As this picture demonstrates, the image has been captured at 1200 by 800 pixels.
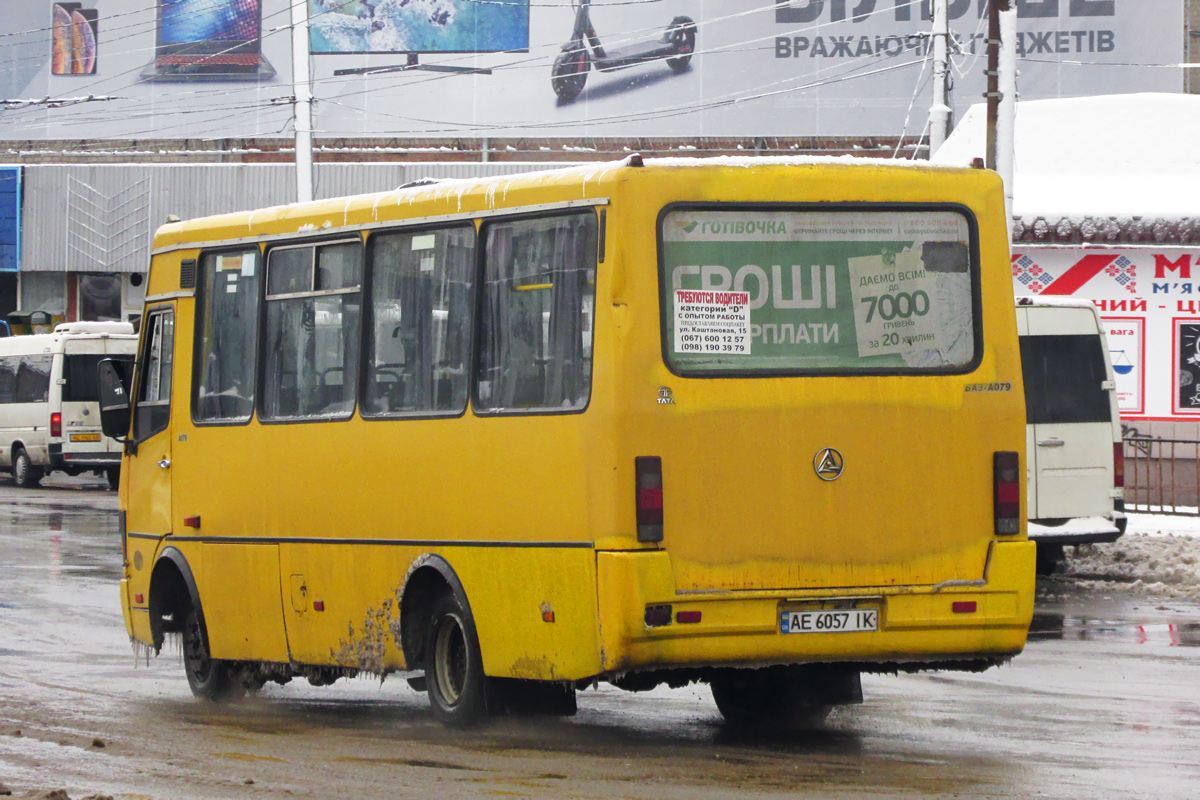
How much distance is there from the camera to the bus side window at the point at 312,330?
29.9ft

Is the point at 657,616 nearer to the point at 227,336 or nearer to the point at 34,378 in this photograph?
the point at 227,336

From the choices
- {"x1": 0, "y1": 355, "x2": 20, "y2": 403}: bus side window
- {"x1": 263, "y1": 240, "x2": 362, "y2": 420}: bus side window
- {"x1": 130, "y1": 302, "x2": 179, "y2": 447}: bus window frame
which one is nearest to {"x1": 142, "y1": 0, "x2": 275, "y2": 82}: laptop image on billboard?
{"x1": 0, "y1": 355, "x2": 20, "y2": 403}: bus side window

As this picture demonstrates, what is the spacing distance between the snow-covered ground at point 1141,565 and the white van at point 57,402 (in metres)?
18.2

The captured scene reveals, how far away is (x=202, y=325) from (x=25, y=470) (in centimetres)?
2346

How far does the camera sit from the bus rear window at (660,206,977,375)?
7680 mm

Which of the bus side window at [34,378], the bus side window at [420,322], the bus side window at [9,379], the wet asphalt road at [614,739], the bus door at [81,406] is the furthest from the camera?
the bus side window at [9,379]

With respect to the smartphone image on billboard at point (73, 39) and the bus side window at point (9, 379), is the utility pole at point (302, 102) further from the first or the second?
the smartphone image on billboard at point (73, 39)

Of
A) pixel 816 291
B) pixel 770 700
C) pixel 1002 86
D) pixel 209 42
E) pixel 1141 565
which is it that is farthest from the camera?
pixel 209 42

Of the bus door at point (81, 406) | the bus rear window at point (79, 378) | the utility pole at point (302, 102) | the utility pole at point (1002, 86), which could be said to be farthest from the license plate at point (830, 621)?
the bus rear window at point (79, 378)

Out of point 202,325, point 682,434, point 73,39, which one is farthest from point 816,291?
point 73,39

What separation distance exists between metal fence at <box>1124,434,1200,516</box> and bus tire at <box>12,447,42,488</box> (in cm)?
1884

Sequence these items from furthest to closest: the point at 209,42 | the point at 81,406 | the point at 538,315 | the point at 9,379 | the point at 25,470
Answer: the point at 209,42, the point at 9,379, the point at 25,470, the point at 81,406, the point at 538,315

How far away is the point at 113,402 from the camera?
1088 centimetres

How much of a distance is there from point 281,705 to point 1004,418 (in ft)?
14.5
